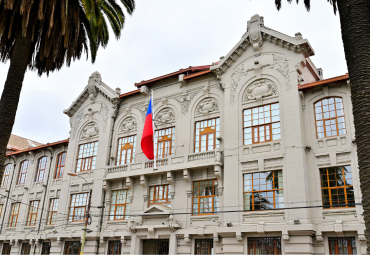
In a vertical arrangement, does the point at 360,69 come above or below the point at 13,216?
above

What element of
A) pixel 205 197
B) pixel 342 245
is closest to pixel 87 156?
pixel 205 197

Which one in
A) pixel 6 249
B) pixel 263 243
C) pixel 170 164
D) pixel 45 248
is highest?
pixel 170 164

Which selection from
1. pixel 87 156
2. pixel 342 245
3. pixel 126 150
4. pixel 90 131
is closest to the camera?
pixel 342 245

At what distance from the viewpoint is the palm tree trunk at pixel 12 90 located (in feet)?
52.9

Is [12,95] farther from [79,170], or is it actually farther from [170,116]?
[79,170]

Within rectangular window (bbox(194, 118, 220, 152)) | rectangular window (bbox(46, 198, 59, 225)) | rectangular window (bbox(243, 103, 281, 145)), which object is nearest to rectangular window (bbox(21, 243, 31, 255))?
rectangular window (bbox(46, 198, 59, 225))

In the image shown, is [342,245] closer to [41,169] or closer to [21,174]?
[41,169]

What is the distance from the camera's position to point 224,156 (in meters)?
24.7

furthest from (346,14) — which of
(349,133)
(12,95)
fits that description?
(12,95)

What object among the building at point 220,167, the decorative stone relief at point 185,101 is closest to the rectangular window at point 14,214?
the building at point 220,167

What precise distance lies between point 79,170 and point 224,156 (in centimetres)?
1457

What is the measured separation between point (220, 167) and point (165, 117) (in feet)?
22.9

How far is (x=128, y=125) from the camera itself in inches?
1225

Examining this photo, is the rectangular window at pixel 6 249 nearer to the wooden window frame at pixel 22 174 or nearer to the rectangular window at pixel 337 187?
the wooden window frame at pixel 22 174
